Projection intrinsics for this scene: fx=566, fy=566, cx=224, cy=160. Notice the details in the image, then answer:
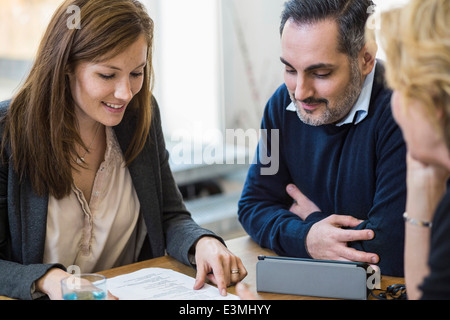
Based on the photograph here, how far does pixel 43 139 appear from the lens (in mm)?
1579

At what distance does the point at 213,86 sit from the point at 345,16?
2.30m

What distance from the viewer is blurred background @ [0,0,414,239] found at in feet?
12.0

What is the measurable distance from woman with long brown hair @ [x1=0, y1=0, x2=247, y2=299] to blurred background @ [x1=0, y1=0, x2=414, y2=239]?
1777 mm

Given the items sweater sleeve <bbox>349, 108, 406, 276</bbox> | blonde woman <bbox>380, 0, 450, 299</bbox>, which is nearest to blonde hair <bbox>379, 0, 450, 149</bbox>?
blonde woman <bbox>380, 0, 450, 299</bbox>

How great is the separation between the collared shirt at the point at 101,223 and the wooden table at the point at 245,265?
0.21m

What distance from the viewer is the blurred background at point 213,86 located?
144 inches

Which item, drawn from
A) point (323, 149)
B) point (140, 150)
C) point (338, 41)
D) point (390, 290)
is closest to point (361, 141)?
point (323, 149)

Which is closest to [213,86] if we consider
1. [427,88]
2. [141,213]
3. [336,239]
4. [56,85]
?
[141,213]

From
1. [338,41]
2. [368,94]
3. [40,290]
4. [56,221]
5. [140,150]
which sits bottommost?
[40,290]

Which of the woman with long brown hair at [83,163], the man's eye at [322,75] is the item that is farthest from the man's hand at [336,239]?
the man's eye at [322,75]

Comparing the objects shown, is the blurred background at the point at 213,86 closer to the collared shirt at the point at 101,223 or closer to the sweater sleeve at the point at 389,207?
the collared shirt at the point at 101,223

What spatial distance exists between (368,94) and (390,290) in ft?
1.99

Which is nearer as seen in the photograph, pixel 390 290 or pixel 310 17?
pixel 390 290

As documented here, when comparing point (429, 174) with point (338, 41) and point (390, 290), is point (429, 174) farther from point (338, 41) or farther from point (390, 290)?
point (338, 41)
